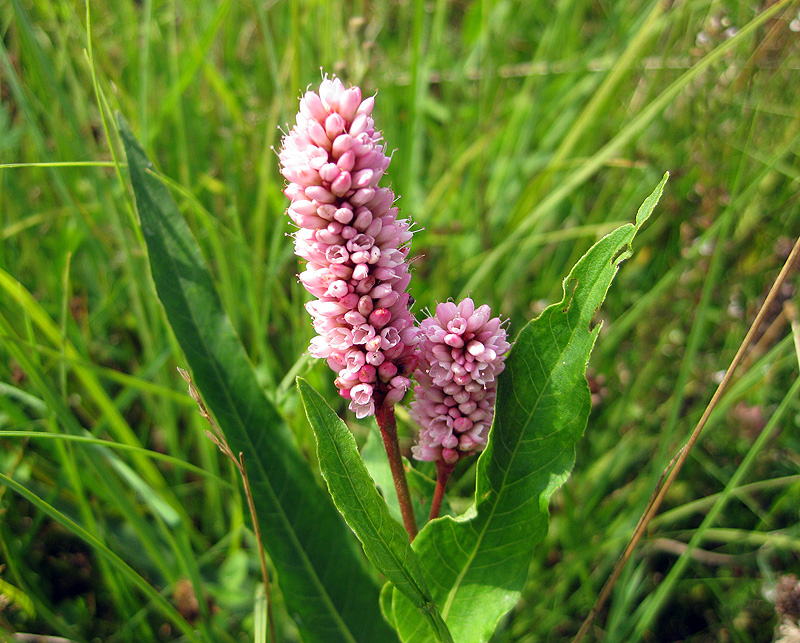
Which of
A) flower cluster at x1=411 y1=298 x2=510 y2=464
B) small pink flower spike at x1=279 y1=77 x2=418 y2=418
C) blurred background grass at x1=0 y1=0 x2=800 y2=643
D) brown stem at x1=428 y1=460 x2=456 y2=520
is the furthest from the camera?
blurred background grass at x1=0 y1=0 x2=800 y2=643

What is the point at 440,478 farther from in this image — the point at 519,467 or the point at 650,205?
the point at 650,205

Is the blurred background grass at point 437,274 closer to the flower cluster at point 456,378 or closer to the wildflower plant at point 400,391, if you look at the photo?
the wildflower plant at point 400,391

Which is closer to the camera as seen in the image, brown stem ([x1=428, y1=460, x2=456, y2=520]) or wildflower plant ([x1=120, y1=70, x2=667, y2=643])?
wildflower plant ([x1=120, y1=70, x2=667, y2=643])

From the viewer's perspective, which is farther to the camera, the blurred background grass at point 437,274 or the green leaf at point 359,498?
→ the blurred background grass at point 437,274

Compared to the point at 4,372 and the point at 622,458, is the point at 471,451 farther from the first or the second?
the point at 4,372

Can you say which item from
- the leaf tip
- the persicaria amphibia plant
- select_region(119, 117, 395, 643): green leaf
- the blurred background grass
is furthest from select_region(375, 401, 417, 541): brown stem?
the blurred background grass

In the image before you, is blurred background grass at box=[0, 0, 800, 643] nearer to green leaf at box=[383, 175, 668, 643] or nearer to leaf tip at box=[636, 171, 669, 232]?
green leaf at box=[383, 175, 668, 643]

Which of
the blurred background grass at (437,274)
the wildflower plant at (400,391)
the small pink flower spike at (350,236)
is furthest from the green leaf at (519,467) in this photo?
the blurred background grass at (437,274)
